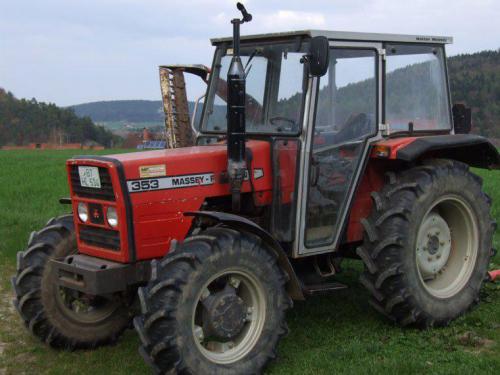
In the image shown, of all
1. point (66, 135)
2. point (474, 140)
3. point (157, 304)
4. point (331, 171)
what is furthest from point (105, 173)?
point (66, 135)

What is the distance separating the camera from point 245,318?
185 inches

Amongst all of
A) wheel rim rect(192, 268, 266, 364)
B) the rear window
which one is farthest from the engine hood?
the rear window

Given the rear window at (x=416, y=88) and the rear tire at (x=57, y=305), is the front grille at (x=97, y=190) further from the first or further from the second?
the rear window at (x=416, y=88)

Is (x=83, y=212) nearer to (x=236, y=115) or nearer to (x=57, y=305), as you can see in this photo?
(x=57, y=305)

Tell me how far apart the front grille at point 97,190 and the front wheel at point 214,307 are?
685mm

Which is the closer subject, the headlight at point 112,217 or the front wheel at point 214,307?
the front wheel at point 214,307

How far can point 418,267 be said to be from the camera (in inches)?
224

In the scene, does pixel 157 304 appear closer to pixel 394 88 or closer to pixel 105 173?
pixel 105 173

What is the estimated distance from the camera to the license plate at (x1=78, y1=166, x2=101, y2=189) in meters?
4.79

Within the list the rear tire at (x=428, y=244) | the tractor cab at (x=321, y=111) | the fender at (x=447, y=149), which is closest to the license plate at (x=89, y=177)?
the tractor cab at (x=321, y=111)

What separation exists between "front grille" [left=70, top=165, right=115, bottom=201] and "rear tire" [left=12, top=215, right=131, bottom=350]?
1.55 ft

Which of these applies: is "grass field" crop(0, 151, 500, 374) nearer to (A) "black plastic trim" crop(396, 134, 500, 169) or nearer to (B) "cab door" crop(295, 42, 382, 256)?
(B) "cab door" crop(295, 42, 382, 256)

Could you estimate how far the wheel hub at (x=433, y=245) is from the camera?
18.8ft

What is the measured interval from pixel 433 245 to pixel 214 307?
225 cm
